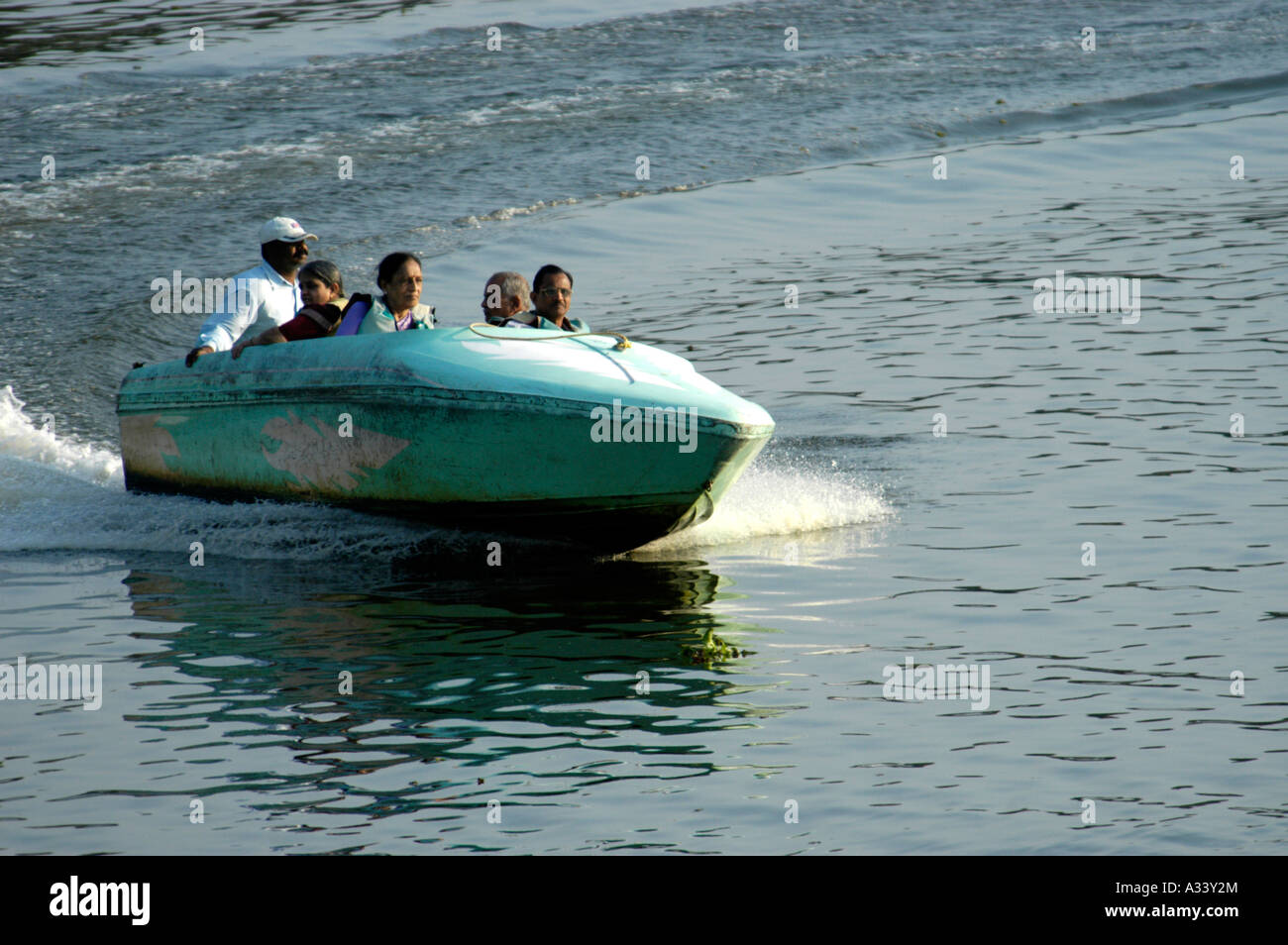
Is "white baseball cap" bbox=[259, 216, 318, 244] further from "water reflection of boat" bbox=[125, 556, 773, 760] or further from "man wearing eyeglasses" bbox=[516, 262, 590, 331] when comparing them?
"water reflection of boat" bbox=[125, 556, 773, 760]

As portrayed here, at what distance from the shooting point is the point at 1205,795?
18.7 feet

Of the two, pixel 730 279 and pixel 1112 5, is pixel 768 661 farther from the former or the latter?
pixel 1112 5

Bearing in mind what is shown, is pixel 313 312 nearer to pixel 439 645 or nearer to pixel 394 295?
pixel 394 295
